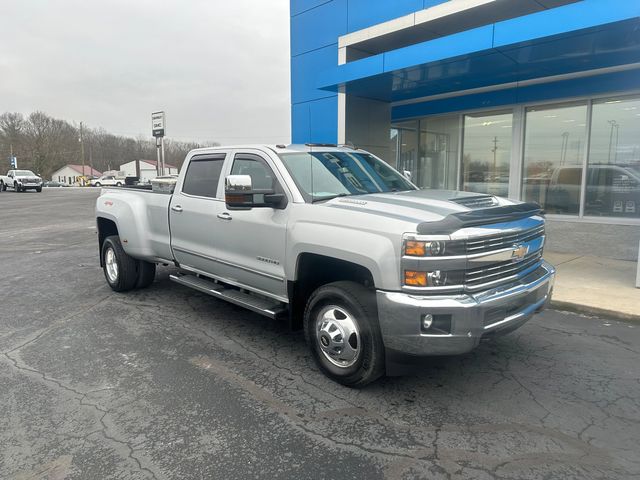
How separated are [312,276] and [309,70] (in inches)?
346

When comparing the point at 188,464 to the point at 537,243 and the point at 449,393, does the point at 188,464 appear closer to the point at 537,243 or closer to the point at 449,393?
the point at 449,393

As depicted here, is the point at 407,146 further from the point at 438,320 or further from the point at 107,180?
the point at 107,180

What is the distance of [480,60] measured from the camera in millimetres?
7750

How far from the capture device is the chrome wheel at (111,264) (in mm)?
6953

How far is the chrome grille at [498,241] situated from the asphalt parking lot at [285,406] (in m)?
0.98

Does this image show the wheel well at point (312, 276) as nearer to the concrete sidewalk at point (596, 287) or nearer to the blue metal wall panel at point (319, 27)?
the concrete sidewalk at point (596, 287)

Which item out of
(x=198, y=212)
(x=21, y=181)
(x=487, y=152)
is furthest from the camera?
(x=21, y=181)

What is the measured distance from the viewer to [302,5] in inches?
463

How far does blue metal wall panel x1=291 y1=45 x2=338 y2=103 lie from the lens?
1116 centimetres

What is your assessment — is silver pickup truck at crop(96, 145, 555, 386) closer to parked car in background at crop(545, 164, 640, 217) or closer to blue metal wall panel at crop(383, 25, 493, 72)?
blue metal wall panel at crop(383, 25, 493, 72)

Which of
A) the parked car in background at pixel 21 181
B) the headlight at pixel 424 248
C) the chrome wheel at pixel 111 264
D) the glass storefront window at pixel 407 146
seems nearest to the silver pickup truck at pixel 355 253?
the headlight at pixel 424 248

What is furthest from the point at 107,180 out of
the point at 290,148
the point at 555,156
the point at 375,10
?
the point at 290,148

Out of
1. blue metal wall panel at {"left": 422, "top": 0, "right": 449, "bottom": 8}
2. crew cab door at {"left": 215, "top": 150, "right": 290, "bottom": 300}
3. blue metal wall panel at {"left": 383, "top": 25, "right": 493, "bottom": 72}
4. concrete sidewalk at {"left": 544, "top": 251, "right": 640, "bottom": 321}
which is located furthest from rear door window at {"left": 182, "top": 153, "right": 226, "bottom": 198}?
blue metal wall panel at {"left": 422, "top": 0, "right": 449, "bottom": 8}

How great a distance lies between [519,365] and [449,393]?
3.04 ft
